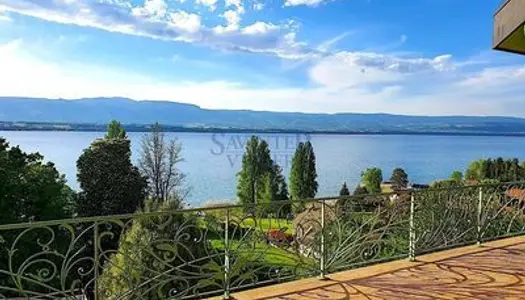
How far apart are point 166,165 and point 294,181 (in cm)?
1409

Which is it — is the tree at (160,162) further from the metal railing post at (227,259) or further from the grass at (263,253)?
the metal railing post at (227,259)

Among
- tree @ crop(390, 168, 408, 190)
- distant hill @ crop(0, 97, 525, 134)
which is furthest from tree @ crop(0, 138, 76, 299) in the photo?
tree @ crop(390, 168, 408, 190)

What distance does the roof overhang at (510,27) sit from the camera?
2.82 m

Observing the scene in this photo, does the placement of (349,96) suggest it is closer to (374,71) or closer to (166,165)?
(374,71)

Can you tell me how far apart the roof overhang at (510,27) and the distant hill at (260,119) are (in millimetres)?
26221

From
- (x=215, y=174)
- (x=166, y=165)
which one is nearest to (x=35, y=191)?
(x=166, y=165)

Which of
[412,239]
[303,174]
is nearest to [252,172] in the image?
[303,174]

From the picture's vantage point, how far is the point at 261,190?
120ft

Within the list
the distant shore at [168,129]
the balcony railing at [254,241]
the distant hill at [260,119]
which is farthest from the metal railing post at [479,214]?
the distant hill at [260,119]

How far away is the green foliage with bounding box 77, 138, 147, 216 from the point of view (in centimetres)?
2105

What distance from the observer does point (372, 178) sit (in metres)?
36.3

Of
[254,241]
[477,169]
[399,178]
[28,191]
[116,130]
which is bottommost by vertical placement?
[399,178]

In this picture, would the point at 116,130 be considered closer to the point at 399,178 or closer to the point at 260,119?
the point at 260,119

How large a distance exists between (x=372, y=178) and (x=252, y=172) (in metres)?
9.63
